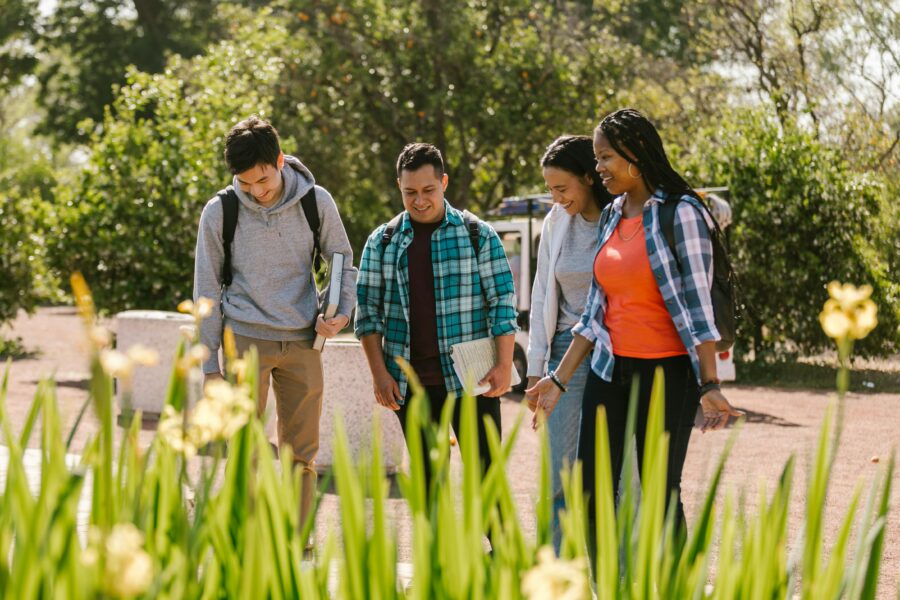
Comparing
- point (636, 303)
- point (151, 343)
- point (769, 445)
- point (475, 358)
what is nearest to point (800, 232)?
point (769, 445)

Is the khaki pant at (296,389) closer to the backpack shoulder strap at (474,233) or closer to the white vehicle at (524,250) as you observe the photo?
the backpack shoulder strap at (474,233)

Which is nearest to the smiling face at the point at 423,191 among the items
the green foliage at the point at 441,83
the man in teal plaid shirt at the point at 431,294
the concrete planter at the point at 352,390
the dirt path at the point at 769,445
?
the man in teal plaid shirt at the point at 431,294

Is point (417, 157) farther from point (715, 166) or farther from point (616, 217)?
point (715, 166)

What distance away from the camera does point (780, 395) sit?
13.6m

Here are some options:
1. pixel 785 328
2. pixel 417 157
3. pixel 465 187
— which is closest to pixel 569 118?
pixel 465 187

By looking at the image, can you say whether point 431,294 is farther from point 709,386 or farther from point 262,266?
point 709,386

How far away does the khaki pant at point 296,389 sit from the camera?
4.69 metres

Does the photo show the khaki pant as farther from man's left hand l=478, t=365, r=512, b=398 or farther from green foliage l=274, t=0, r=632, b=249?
green foliage l=274, t=0, r=632, b=249

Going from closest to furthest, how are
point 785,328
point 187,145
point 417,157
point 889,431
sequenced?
1. point 417,157
2. point 889,431
3. point 187,145
4. point 785,328

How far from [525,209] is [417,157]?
491 inches

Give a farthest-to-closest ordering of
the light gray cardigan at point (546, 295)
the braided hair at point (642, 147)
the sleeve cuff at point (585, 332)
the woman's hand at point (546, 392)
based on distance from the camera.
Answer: the light gray cardigan at point (546, 295) → the woman's hand at point (546, 392) → the sleeve cuff at point (585, 332) → the braided hair at point (642, 147)

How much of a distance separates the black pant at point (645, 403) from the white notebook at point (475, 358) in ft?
1.66

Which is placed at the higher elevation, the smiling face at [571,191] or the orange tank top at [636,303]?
the smiling face at [571,191]

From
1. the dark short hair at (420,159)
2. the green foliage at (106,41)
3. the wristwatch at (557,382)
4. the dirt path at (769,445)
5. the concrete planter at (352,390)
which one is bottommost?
the dirt path at (769,445)
